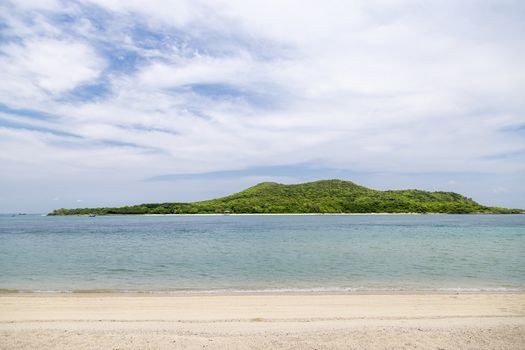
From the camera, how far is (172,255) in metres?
36.6

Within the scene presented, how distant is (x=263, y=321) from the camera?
13.0 metres

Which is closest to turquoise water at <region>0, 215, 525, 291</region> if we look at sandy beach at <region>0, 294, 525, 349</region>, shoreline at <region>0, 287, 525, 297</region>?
shoreline at <region>0, 287, 525, 297</region>

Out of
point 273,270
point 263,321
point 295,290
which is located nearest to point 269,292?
point 295,290

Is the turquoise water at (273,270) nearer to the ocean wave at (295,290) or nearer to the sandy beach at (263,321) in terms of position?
the ocean wave at (295,290)

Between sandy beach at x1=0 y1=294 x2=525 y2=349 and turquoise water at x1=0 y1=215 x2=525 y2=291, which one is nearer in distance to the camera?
sandy beach at x1=0 y1=294 x2=525 y2=349

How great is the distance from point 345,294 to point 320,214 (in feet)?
583

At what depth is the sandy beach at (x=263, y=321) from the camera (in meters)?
10.2

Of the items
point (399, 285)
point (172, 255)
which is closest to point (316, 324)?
point (399, 285)

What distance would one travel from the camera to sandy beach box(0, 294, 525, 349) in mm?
10164

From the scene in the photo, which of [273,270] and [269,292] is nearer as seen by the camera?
[269,292]

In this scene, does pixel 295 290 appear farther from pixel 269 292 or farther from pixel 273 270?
pixel 273 270

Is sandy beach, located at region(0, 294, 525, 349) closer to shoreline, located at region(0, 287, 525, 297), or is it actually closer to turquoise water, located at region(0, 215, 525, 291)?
shoreline, located at region(0, 287, 525, 297)

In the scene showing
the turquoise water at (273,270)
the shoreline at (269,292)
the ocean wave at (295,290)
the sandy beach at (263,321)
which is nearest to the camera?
the sandy beach at (263,321)

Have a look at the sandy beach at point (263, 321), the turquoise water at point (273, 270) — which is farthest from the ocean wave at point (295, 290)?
the sandy beach at point (263, 321)
